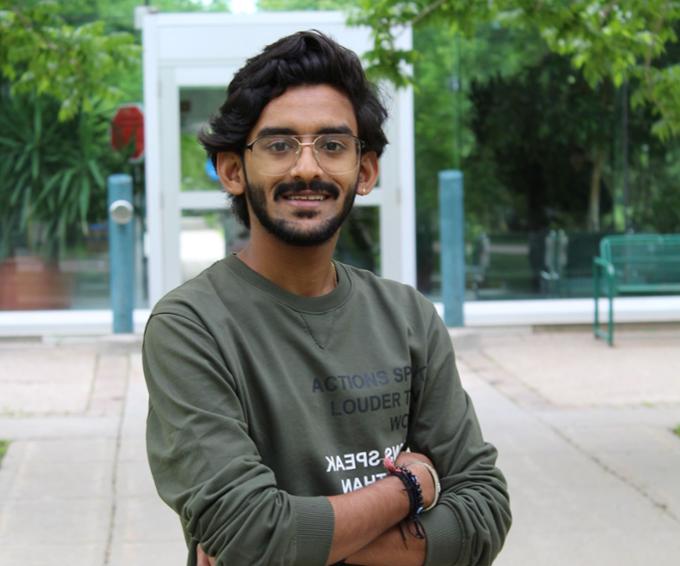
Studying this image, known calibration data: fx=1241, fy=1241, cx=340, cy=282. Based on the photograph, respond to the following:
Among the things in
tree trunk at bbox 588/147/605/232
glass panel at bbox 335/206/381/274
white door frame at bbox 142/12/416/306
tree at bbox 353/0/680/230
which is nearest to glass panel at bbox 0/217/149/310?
white door frame at bbox 142/12/416/306

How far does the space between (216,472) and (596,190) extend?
39.2ft

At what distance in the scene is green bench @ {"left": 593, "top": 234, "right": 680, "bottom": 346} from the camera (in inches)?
468

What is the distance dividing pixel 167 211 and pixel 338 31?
2476 millimetres

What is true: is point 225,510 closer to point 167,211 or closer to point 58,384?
point 58,384

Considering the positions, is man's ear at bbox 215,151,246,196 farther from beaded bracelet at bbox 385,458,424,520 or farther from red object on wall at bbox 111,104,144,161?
red object on wall at bbox 111,104,144,161

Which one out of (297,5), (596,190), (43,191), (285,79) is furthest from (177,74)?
(285,79)

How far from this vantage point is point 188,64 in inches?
486

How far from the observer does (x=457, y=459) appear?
2.42m

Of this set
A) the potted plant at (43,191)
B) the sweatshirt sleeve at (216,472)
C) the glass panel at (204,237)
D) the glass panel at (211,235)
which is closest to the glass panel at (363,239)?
the glass panel at (211,235)

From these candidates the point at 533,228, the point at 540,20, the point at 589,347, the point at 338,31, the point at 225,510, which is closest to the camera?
the point at 225,510

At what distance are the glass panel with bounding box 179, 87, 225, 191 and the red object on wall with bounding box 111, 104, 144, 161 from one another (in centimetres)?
60

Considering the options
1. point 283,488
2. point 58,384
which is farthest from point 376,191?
point 283,488

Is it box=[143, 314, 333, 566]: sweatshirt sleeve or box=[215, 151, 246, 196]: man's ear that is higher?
box=[215, 151, 246, 196]: man's ear

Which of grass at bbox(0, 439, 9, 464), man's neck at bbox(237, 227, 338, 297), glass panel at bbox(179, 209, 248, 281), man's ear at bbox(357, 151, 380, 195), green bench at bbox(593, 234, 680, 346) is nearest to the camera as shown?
man's neck at bbox(237, 227, 338, 297)
